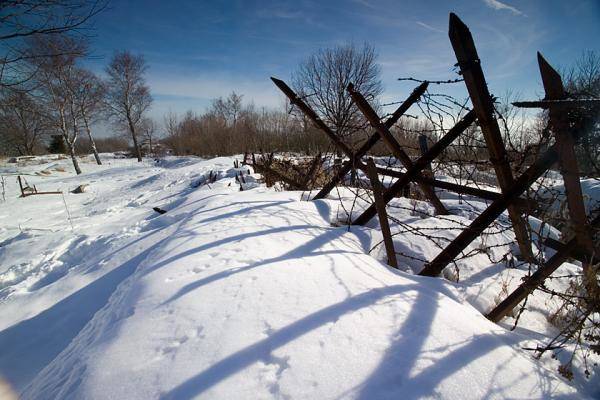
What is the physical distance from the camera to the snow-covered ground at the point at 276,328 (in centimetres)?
102

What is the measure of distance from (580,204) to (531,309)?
3.04ft

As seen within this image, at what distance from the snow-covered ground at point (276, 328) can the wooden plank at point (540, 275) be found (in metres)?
0.13

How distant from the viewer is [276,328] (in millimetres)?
1237

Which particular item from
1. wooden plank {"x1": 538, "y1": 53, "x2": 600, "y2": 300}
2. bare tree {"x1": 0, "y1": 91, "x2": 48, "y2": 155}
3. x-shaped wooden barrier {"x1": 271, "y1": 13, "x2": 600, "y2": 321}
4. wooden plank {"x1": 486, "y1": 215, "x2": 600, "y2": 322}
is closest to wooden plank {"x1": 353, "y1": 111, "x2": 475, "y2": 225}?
x-shaped wooden barrier {"x1": 271, "y1": 13, "x2": 600, "y2": 321}

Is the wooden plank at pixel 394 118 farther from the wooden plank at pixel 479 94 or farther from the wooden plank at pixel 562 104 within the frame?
the wooden plank at pixel 562 104

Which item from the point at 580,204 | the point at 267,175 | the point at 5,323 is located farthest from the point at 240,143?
the point at 580,204

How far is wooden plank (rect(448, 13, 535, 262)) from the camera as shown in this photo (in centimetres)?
166

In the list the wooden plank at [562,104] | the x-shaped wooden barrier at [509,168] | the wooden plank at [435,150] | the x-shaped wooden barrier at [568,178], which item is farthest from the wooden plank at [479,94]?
the wooden plank at [435,150]

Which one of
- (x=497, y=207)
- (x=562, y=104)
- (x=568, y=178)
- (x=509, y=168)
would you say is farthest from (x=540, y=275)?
(x=562, y=104)

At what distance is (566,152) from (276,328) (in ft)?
6.00

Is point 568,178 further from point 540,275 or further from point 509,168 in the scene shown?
point 540,275

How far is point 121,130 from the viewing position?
24.3m

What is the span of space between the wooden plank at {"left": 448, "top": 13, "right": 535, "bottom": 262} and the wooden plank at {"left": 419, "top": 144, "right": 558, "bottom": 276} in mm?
76

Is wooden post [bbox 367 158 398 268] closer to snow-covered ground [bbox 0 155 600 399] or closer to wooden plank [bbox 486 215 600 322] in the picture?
snow-covered ground [bbox 0 155 600 399]
